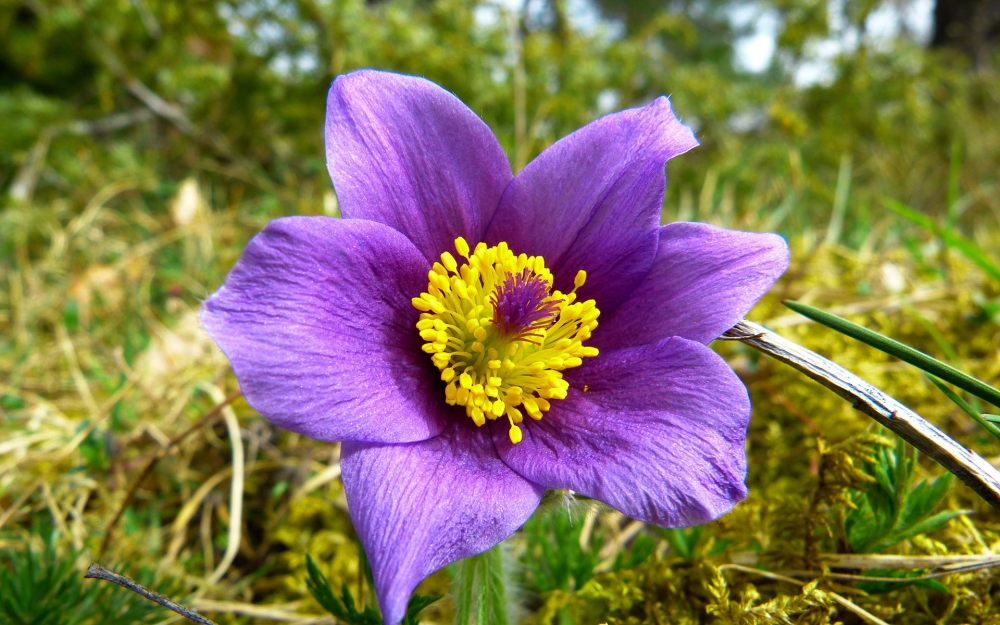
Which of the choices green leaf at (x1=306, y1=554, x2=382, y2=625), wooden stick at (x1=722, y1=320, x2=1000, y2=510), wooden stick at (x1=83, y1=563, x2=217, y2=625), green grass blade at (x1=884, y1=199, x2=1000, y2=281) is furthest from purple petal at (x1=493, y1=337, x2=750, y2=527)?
green grass blade at (x1=884, y1=199, x2=1000, y2=281)

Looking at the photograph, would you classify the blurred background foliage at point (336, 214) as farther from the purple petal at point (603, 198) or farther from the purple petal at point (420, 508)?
the purple petal at point (603, 198)

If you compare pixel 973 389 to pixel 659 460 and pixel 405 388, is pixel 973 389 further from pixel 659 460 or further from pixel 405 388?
pixel 405 388

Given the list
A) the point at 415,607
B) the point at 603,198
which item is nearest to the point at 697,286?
the point at 603,198

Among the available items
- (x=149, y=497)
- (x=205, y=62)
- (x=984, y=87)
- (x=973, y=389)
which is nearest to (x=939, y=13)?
(x=984, y=87)

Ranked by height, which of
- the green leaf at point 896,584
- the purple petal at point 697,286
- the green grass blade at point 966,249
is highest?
the purple petal at point 697,286

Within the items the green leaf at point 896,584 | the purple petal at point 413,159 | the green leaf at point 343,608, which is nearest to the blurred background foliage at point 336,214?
the green leaf at point 896,584

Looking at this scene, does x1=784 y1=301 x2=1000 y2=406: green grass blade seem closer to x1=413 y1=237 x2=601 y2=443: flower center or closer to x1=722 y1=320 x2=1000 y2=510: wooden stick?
x1=722 y1=320 x2=1000 y2=510: wooden stick

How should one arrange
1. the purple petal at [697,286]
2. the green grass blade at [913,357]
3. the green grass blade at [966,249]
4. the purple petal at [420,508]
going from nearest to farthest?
1. the purple petal at [420,508]
2. the green grass blade at [913,357]
3. the purple petal at [697,286]
4. the green grass blade at [966,249]

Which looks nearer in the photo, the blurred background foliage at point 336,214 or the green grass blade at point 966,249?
the blurred background foliage at point 336,214
